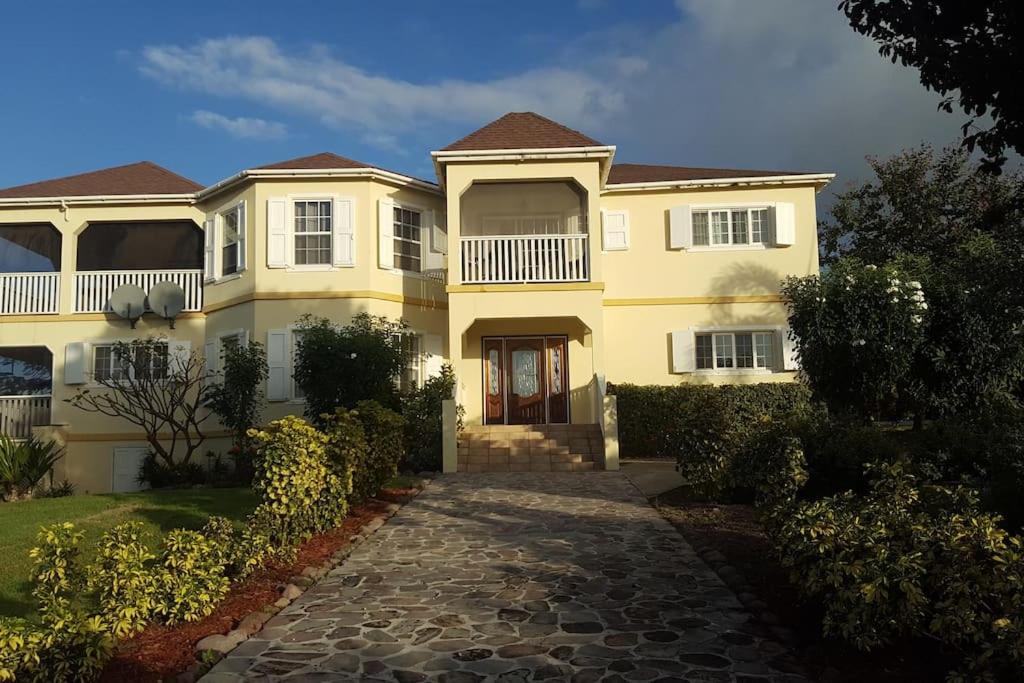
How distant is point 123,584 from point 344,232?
42.1 feet

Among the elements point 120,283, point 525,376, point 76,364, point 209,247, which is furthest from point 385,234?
point 76,364

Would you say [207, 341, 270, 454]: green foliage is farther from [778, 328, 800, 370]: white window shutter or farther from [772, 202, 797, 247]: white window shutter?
[772, 202, 797, 247]: white window shutter

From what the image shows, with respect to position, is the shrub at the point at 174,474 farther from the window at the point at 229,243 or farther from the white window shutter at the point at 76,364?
the window at the point at 229,243

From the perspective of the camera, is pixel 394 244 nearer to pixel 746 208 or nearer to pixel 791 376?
pixel 746 208

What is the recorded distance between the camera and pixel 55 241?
2044 cm

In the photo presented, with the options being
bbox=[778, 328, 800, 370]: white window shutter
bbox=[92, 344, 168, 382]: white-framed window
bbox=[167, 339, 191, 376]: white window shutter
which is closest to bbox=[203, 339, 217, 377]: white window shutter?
bbox=[167, 339, 191, 376]: white window shutter

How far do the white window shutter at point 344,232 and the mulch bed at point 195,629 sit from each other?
9.71 meters

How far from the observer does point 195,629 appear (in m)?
5.62

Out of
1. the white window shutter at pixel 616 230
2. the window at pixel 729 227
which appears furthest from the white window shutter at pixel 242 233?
the window at pixel 729 227

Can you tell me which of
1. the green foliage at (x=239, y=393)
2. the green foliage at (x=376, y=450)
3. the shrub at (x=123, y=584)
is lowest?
the shrub at (x=123, y=584)

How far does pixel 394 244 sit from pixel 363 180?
1.59 metres

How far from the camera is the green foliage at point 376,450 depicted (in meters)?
10.1

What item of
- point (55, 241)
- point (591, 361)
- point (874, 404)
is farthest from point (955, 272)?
point (55, 241)

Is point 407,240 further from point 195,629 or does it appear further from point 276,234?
point 195,629
